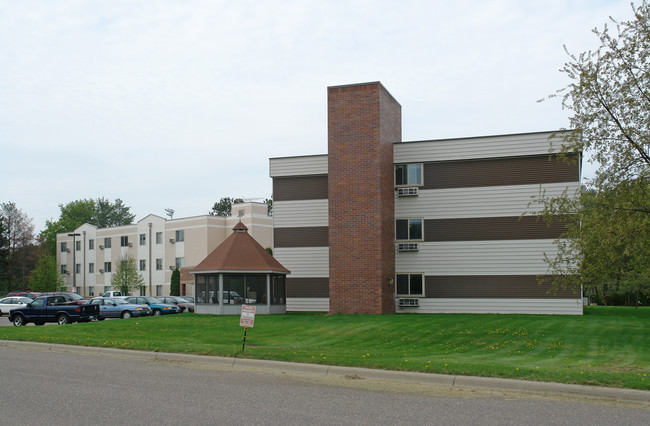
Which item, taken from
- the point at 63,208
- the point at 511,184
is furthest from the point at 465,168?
the point at 63,208

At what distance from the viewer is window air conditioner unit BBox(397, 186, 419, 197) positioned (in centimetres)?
3331

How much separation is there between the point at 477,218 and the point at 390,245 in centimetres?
468

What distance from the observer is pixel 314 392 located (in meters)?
10.9

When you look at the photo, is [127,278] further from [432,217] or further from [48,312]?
[432,217]

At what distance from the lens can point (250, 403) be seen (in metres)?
9.83

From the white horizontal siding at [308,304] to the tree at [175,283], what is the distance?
30159 millimetres

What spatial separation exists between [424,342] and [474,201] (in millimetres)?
Result: 14645

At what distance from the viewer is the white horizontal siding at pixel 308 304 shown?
3478cm

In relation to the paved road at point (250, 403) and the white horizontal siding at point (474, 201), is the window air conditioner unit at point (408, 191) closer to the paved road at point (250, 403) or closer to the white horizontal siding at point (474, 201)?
the white horizontal siding at point (474, 201)

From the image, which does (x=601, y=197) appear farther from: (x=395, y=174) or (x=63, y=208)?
(x=63, y=208)

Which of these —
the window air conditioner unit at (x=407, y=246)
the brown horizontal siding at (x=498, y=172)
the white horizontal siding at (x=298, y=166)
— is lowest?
the window air conditioner unit at (x=407, y=246)

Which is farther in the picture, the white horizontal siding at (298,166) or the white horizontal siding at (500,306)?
the white horizontal siding at (298,166)

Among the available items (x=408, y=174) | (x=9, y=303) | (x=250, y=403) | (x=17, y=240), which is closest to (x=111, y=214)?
(x=17, y=240)

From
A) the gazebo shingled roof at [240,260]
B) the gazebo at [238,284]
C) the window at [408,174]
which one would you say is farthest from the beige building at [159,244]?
the window at [408,174]
